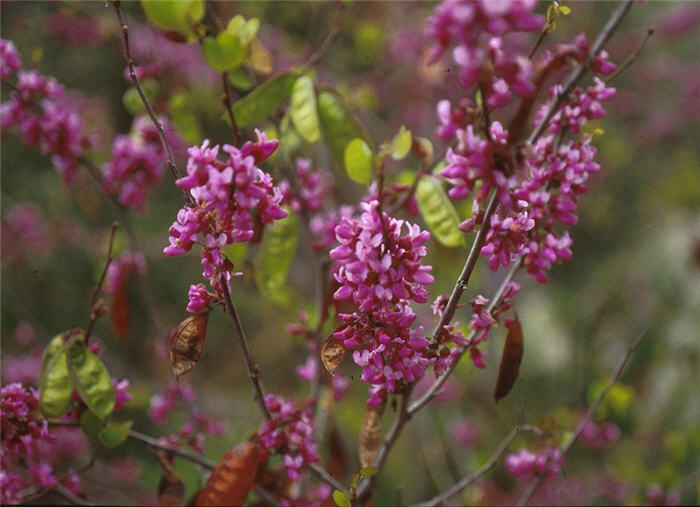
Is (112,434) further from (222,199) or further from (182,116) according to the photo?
(182,116)

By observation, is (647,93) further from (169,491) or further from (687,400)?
(169,491)

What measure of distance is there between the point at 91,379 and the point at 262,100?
0.75 m

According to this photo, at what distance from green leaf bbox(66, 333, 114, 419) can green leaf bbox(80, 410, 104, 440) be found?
0.07 metres

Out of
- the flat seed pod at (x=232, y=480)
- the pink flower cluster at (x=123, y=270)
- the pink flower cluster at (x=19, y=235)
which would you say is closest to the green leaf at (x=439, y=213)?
the flat seed pod at (x=232, y=480)

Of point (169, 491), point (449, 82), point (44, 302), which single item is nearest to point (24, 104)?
point (169, 491)

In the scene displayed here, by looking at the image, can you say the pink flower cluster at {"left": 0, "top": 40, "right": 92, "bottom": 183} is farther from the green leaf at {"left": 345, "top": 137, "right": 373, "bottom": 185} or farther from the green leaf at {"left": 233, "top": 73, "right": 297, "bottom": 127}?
the green leaf at {"left": 345, "top": 137, "right": 373, "bottom": 185}

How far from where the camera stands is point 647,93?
5527 mm

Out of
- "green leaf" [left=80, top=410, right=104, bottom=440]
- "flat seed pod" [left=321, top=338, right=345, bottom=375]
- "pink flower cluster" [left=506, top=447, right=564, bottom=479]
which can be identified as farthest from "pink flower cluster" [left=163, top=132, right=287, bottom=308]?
"pink flower cluster" [left=506, top=447, right=564, bottom=479]

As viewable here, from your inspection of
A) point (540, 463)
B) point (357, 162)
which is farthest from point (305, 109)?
point (540, 463)

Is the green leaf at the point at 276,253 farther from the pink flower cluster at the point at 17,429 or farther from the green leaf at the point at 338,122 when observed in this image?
the pink flower cluster at the point at 17,429

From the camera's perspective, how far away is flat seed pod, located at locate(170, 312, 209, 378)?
3.70 ft

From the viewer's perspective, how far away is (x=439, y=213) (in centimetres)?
137

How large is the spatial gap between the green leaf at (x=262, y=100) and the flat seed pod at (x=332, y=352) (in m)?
0.64

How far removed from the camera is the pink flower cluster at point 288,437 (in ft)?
4.24
